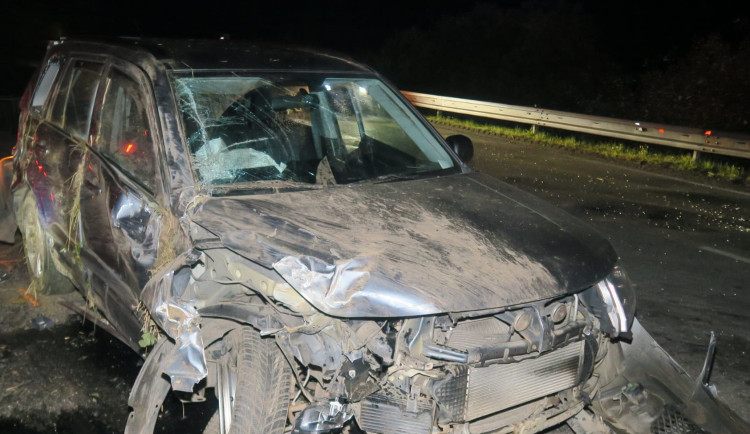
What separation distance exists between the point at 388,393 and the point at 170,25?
43.7 metres

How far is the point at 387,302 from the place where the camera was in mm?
3029

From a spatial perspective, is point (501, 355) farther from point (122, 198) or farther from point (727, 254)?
point (727, 254)

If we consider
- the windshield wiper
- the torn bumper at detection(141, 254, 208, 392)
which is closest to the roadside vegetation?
the windshield wiper

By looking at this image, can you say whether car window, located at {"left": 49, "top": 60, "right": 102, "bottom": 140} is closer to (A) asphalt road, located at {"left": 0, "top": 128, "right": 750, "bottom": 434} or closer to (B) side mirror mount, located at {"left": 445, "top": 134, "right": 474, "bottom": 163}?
(A) asphalt road, located at {"left": 0, "top": 128, "right": 750, "bottom": 434}

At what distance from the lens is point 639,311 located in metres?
5.98

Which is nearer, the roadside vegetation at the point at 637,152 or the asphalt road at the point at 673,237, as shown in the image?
the asphalt road at the point at 673,237

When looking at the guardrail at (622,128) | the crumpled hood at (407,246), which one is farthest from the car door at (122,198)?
the guardrail at (622,128)

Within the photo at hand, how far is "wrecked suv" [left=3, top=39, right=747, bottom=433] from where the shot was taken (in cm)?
316

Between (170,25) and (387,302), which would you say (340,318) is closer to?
(387,302)

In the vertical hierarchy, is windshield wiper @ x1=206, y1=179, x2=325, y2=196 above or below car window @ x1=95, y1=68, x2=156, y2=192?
below

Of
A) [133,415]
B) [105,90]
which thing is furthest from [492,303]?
[105,90]

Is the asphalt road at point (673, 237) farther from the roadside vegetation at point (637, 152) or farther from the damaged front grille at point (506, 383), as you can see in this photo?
the damaged front grille at point (506, 383)

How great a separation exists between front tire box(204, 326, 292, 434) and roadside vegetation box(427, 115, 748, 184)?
33.9ft

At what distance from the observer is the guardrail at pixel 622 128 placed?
12398 mm
